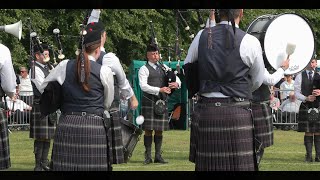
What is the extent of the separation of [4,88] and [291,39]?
4595mm

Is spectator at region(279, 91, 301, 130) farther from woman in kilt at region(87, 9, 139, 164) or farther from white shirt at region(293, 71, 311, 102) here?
woman in kilt at region(87, 9, 139, 164)

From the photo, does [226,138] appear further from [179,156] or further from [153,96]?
[179,156]

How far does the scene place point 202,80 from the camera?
623 centimetres

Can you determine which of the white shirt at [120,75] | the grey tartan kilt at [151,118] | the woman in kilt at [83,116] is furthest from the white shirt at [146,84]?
the woman in kilt at [83,116]

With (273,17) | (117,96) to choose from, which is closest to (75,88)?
(117,96)

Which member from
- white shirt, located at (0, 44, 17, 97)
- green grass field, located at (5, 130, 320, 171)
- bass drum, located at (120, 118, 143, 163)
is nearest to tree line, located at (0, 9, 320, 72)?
green grass field, located at (5, 130, 320, 171)

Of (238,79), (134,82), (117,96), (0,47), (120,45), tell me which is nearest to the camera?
(238,79)

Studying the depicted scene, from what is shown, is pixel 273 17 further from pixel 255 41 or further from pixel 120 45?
pixel 120 45

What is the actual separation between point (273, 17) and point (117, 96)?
9.59ft

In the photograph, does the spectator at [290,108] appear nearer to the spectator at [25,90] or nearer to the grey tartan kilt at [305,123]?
the spectator at [25,90]

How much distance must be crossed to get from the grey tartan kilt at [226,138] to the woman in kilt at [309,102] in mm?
4183

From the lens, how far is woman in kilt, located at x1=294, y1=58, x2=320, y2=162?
10.3 meters

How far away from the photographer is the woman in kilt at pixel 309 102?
10.3m
